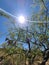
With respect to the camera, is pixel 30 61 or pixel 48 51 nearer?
pixel 48 51

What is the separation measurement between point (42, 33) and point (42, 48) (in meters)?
1.21

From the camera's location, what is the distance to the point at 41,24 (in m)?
12.8

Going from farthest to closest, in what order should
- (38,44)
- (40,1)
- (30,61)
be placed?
(30,61)
(38,44)
(40,1)

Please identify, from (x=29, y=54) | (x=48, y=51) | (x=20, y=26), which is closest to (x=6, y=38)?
(x=20, y=26)

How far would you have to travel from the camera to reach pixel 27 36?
12.9 m

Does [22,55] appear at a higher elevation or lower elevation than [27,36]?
lower

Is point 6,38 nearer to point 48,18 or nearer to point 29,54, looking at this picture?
point 29,54

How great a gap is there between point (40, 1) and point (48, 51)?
12.6 ft

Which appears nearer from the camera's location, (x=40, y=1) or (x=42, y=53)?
(x=40, y=1)

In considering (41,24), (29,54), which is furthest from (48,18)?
(29,54)

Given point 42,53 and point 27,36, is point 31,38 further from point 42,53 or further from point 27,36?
point 42,53

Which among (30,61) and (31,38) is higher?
(31,38)

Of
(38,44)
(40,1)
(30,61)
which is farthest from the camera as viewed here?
(30,61)

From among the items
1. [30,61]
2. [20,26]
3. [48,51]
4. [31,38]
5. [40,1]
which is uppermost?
[40,1]
